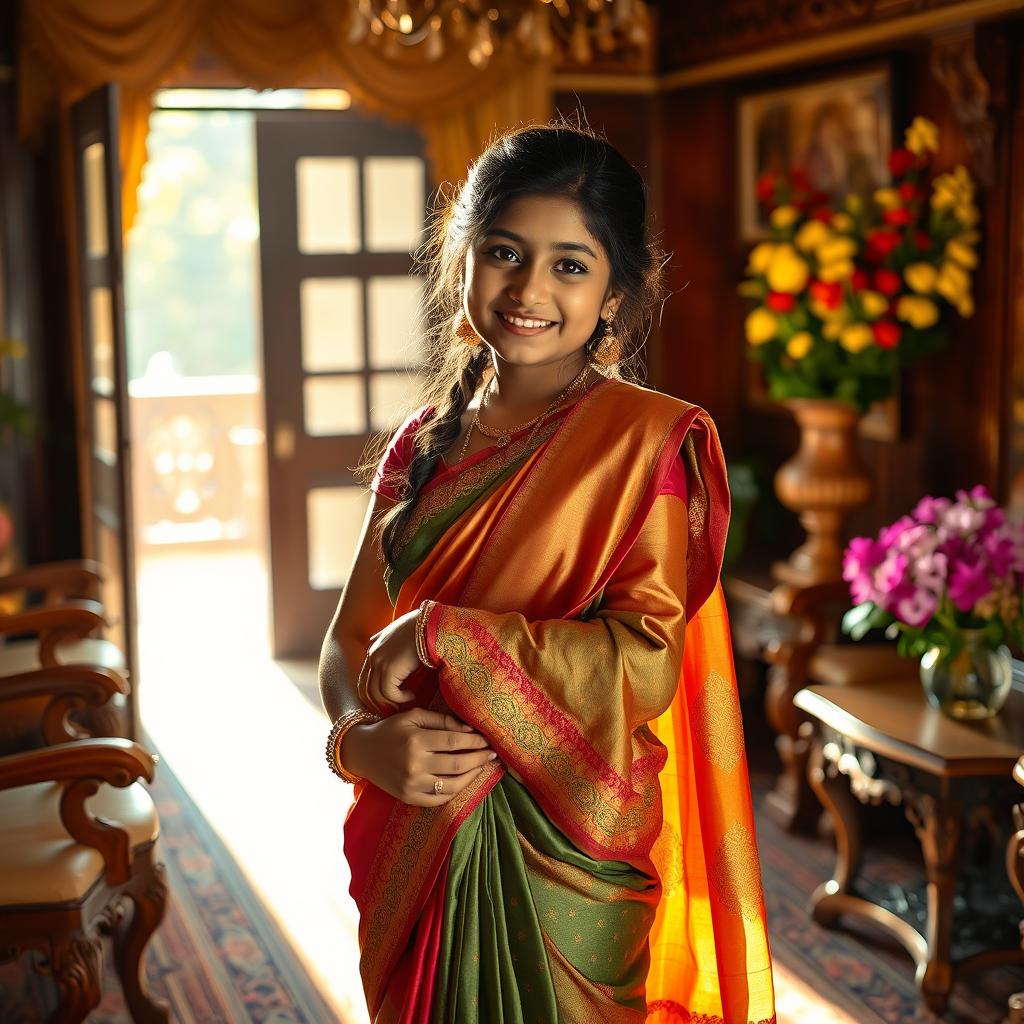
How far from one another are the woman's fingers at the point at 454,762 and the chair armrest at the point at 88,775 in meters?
1.26

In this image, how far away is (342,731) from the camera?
63.9 inches

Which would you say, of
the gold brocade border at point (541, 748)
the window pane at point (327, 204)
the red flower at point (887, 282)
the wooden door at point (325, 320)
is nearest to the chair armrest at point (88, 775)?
the gold brocade border at point (541, 748)

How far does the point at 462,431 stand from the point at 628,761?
19.0 inches

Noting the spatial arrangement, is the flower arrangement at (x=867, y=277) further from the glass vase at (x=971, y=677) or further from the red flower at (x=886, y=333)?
the glass vase at (x=971, y=677)

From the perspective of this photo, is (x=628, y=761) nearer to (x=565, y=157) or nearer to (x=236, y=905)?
(x=565, y=157)

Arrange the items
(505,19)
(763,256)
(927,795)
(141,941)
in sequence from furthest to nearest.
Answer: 1. (763,256)
2. (505,19)
3. (927,795)
4. (141,941)

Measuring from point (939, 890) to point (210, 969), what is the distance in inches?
66.1

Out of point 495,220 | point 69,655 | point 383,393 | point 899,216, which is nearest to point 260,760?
point 69,655

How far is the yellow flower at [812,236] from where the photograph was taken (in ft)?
12.8

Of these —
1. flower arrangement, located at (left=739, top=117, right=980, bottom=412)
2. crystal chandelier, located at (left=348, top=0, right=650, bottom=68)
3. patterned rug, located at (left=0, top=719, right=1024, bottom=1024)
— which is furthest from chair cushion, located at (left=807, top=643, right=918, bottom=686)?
crystal chandelier, located at (left=348, top=0, right=650, bottom=68)

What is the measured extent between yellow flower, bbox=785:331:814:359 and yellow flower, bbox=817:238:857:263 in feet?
0.74

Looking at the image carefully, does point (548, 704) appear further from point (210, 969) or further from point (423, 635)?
point (210, 969)

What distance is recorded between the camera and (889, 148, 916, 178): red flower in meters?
3.91

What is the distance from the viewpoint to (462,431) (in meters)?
1.76
